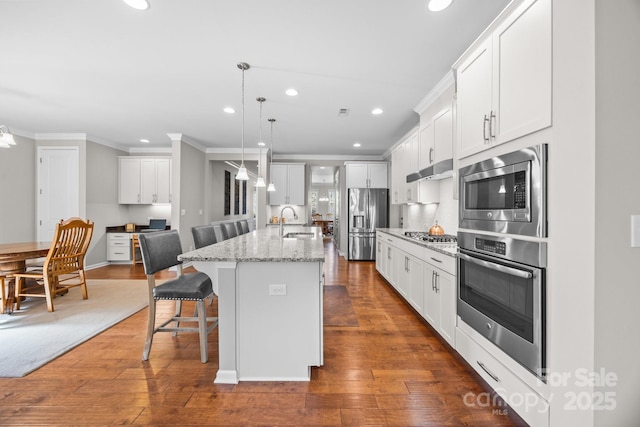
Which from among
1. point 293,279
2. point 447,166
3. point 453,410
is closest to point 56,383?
point 293,279

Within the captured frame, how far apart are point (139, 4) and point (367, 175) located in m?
5.21

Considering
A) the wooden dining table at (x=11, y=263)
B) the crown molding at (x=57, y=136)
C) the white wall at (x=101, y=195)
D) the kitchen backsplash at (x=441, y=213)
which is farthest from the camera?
the white wall at (x=101, y=195)

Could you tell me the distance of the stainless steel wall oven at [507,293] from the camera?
1319 mm

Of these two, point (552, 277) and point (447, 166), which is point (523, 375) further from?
point (447, 166)

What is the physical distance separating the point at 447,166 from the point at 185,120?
3.93 metres

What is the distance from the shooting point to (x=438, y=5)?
1903mm

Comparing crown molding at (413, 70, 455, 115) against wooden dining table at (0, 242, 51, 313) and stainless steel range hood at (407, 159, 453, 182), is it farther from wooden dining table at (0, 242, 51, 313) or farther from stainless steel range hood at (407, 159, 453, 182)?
wooden dining table at (0, 242, 51, 313)

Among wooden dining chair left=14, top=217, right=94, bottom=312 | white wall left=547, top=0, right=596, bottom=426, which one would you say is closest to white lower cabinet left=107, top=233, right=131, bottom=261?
wooden dining chair left=14, top=217, right=94, bottom=312

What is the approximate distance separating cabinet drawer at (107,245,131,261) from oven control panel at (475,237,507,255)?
6704 mm

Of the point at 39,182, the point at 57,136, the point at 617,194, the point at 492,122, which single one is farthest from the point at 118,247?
the point at 617,194

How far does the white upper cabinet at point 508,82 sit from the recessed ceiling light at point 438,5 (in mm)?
350

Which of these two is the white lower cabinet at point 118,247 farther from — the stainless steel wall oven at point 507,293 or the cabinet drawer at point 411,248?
the stainless steel wall oven at point 507,293

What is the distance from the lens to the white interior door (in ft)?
17.6

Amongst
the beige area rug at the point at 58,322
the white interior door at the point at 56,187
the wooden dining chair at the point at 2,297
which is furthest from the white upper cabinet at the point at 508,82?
the white interior door at the point at 56,187
